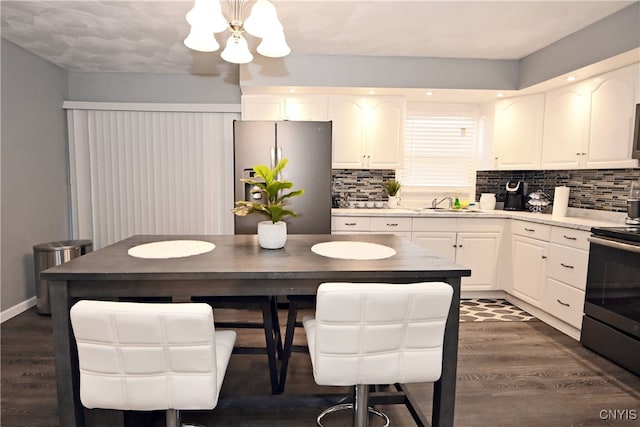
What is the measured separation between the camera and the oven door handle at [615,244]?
92.3 inches

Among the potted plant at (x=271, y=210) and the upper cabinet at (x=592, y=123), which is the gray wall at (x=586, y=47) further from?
the potted plant at (x=271, y=210)

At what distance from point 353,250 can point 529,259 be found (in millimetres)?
2273

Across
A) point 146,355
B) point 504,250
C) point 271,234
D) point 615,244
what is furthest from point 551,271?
point 146,355

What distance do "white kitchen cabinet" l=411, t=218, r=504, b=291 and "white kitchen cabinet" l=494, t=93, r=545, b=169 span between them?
663 mm

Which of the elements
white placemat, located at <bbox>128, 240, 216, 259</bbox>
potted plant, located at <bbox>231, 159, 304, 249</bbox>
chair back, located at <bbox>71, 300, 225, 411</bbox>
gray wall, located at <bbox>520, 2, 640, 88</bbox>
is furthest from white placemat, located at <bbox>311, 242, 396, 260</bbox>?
gray wall, located at <bbox>520, 2, 640, 88</bbox>

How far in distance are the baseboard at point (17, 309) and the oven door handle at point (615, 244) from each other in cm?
459

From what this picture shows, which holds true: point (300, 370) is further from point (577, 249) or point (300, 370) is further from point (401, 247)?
point (577, 249)

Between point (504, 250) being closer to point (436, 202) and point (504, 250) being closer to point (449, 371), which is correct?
point (436, 202)

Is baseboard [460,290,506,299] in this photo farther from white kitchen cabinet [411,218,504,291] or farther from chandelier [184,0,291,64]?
chandelier [184,0,291,64]

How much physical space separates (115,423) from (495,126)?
4.04 meters

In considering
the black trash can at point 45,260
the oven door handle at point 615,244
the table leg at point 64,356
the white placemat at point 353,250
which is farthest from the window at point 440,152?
the table leg at point 64,356

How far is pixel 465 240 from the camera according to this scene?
12.3 ft

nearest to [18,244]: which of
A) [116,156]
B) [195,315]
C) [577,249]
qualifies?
[116,156]

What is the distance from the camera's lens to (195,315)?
1182 mm
